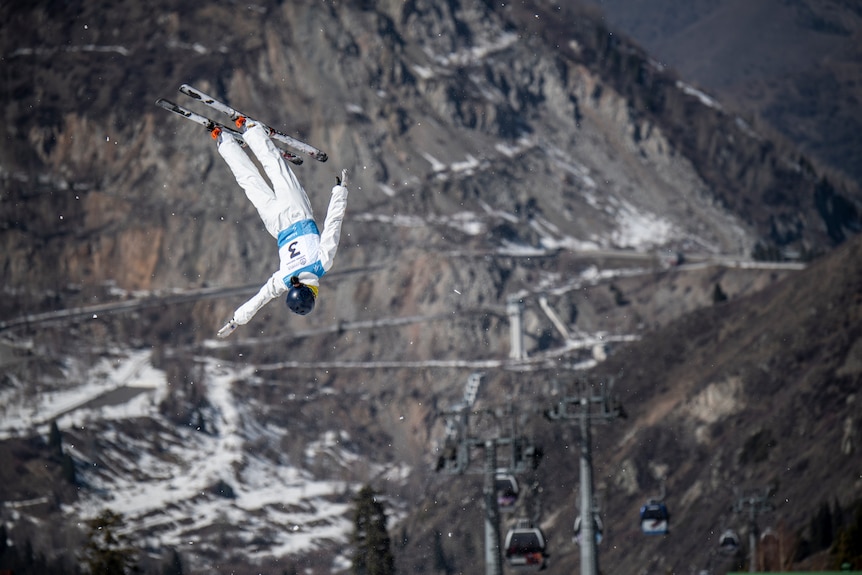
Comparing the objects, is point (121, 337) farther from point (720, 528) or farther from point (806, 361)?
point (720, 528)

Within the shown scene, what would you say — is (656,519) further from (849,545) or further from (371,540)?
(371,540)

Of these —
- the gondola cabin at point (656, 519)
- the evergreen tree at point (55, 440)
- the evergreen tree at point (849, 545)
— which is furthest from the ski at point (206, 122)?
the evergreen tree at point (55, 440)

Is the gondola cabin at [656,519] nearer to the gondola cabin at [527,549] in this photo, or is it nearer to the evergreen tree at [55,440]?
the gondola cabin at [527,549]

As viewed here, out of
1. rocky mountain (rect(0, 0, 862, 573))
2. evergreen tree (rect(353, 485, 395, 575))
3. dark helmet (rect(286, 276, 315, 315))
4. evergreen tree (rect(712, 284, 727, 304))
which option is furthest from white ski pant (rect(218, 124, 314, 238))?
evergreen tree (rect(712, 284, 727, 304))

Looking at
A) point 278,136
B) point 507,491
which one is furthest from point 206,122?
point 507,491

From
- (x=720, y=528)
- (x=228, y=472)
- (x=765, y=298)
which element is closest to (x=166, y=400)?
(x=228, y=472)

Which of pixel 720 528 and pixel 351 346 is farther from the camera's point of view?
pixel 351 346
